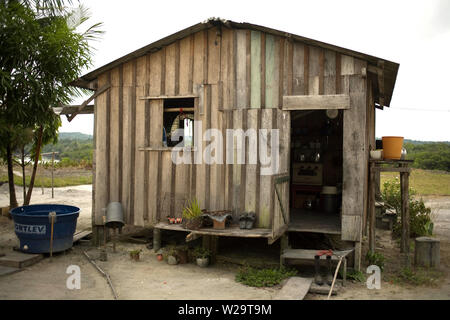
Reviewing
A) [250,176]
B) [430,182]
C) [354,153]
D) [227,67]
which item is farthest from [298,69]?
[430,182]

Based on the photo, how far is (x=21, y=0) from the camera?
9945mm

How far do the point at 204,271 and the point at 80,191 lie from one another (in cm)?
1271

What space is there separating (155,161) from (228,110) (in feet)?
6.33

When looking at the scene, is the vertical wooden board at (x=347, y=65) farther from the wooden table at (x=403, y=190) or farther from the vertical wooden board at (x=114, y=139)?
the vertical wooden board at (x=114, y=139)

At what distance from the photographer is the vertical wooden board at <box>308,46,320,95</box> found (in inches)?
287

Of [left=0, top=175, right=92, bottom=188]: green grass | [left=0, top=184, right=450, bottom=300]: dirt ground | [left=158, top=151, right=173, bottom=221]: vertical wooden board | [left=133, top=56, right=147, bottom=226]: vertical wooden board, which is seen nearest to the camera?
[left=0, top=184, right=450, bottom=300]: dirt ground

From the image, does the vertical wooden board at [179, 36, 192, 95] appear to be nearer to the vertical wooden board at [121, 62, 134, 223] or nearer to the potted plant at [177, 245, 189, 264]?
the vertical wooden board at [121, 62, 134, 223]

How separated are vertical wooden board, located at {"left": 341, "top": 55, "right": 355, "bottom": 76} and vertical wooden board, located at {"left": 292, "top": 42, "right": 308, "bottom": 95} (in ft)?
2.36

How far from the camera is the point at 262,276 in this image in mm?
6793

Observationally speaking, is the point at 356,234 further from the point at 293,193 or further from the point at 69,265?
the point at 69,265

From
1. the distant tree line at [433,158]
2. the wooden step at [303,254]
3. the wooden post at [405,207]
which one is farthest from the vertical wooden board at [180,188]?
the distant tree line at [433,158]

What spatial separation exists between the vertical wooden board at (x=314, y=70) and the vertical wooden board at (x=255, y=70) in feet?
3.20

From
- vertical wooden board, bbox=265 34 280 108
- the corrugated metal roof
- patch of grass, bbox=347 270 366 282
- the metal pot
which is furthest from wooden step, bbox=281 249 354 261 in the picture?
the metal pot

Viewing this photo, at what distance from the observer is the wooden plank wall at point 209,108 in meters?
7.37
